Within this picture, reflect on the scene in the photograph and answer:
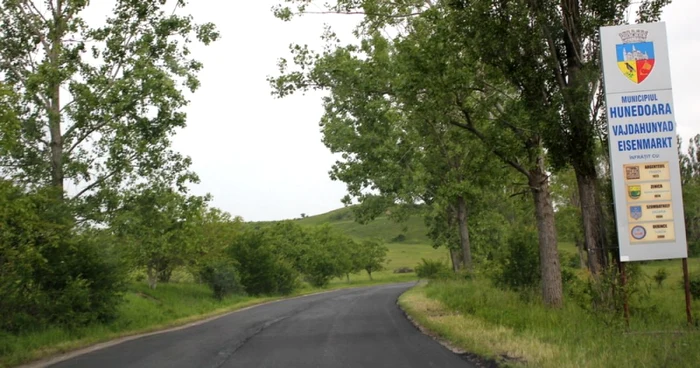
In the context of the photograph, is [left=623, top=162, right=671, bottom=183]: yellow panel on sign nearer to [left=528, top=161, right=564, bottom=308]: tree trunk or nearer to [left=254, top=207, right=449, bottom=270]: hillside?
[left=528, top=161, right=564, bottom=308]: tree trunk

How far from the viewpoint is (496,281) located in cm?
2364

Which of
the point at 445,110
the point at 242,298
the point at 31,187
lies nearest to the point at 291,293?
the point at 242,298

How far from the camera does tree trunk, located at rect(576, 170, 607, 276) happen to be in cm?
1540

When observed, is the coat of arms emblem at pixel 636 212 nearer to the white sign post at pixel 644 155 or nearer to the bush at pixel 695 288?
the white sign post at pixel 644 155

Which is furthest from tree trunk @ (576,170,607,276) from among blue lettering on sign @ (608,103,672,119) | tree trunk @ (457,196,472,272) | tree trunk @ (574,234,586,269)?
tree trunk @ (574,234,586,269)

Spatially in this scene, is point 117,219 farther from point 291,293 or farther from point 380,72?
point 291,293

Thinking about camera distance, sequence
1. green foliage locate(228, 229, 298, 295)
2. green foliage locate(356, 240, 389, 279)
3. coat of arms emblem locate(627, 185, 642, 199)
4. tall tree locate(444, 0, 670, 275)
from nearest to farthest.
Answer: coat of arms emblem locate(627, 185, 642, 199) < tall tree locate(444, 0, 670, 275) < green foliage locate(228, 229, 298, 295) < green foliage locate(356, 240, 389, 279)

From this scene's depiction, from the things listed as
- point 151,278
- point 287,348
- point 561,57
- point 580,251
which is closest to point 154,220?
point 287,348

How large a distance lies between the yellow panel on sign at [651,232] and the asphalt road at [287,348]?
14.7 ft

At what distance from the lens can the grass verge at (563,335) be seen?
8.99m

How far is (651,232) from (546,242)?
4.72 m

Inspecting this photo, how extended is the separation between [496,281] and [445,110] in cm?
893

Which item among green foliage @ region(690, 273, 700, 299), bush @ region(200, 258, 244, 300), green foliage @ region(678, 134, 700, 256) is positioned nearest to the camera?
green foliage @ region(690, 273, 700, 299)

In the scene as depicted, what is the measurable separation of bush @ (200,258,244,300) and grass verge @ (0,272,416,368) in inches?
18.4
